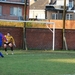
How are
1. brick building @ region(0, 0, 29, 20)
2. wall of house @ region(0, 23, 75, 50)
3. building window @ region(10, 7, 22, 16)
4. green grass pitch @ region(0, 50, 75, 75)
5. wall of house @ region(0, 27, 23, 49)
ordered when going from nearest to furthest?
green grass pitch @ region(0, 50, 75, 75) < wall of house @ region(0, 27, 23, 49) < wall of house @ region(0, 23, 75, 50) < brick building @ region(0, 0, 29, 20) < building window @ region(10, 7, 22, 16)

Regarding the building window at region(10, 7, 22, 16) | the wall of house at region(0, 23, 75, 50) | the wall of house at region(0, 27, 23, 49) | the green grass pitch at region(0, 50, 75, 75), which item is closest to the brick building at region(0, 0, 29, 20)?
the building window at region(10, 7, 22, 16)

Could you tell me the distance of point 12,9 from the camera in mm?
69812

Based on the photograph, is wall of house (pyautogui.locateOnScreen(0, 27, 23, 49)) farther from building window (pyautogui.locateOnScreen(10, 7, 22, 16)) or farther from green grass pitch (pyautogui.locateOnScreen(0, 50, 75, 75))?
building window (pyautogui.locateOnScreen(10, 7, 22, 16))

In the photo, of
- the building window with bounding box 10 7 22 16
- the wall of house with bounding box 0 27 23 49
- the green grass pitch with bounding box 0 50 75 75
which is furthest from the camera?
the building window with bounding box 10 7 22 16

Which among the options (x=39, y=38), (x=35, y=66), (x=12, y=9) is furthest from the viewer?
(x=12, y=9)

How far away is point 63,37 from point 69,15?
32.6 meters

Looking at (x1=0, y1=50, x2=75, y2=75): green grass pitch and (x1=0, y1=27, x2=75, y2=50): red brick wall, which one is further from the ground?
(x1=0, y1=50, x2=75, y2=75): green grass pitch

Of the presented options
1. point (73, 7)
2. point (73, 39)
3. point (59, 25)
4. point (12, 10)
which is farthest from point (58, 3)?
point (73, 39)

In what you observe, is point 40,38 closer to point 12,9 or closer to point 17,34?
point 17,34

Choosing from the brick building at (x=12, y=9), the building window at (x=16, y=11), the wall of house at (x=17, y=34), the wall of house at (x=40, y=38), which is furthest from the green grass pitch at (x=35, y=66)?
the building window at (x=16, y=11)

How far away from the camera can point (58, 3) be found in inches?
3088

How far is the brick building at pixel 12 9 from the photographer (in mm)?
68000

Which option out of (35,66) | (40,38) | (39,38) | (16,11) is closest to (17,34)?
(39,38)

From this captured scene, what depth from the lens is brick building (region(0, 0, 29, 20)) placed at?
68.0m
